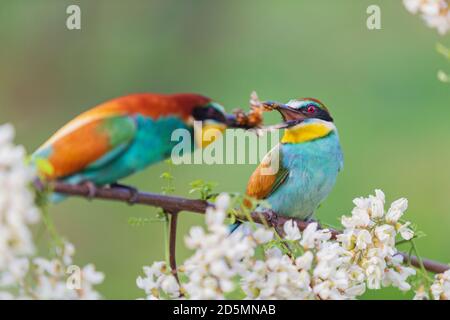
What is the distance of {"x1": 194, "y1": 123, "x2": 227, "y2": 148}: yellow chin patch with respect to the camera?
3.34 ft

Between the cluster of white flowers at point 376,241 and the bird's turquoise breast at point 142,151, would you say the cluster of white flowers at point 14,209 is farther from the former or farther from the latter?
the cluster of white flowers at point 376,241

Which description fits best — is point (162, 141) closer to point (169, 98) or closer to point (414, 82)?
point (169, 98)

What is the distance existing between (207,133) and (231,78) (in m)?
1.81

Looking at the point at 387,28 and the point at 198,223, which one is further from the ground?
the point at 387,28

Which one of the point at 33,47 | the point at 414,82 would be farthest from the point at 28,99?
the point at 414,82

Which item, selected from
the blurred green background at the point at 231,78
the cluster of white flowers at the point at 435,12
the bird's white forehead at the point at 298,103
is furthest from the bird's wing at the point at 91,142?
the blurred green background at the point at 231,78

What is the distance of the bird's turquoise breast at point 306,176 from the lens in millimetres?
1718

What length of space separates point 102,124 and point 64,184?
97 millimetres

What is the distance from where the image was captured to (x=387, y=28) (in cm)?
288

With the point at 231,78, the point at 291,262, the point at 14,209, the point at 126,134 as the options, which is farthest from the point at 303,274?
the point at 231,78

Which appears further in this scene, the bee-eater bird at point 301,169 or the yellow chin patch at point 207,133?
the bee-eater bird at point 301,169

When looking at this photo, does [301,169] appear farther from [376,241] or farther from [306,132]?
[376,241]

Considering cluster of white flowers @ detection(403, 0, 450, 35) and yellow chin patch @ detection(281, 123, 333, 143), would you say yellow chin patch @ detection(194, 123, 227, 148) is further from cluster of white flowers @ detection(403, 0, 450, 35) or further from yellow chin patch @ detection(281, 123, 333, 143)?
yellow chin patch @ detection(281, 123, 333, 143)
